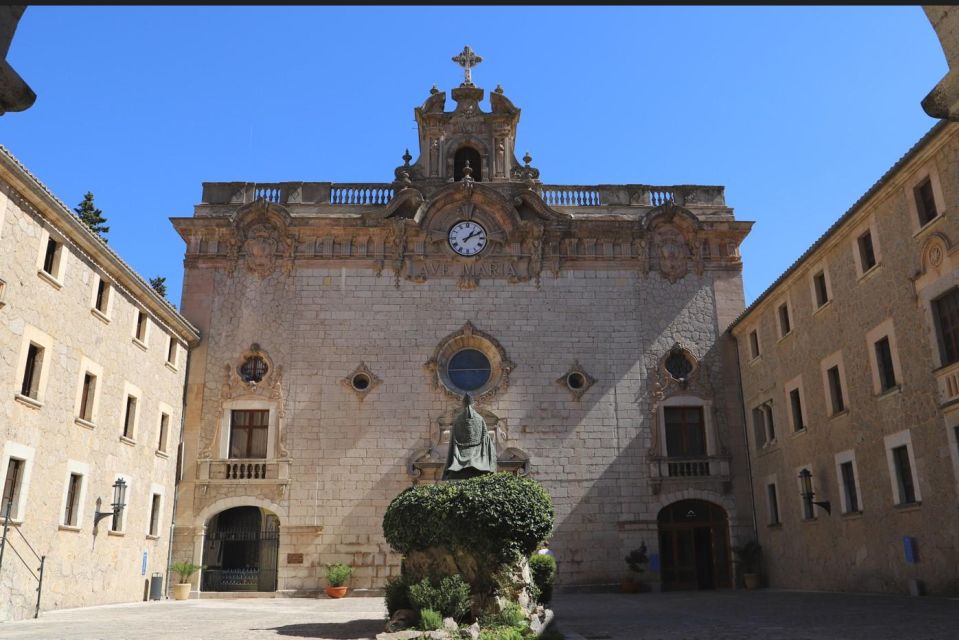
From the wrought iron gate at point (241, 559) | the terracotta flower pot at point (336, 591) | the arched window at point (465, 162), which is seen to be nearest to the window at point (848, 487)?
the terracotta flower pot at point (336, 591)

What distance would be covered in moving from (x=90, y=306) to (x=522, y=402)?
12.8 metres

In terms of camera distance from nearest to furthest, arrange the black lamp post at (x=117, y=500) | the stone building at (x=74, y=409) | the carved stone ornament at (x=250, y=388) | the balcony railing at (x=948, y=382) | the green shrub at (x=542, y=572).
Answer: the green shrub at (x=542, y=572)
the balcony railing at (x=948, y=382)
the stone building at (x=74, y=409)
the black lamp post at (x=117, y=500)
the carved stone ornament at (x=250, y=388)

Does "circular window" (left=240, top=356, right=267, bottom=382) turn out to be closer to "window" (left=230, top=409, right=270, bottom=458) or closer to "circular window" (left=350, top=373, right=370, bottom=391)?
"window" (left=230, top=409, right=270, bottom=458)

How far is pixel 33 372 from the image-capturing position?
16.9 m

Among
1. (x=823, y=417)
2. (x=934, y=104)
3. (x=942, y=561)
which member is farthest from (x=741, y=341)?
(x=934, y=104)

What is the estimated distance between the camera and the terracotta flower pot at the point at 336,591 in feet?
75.1

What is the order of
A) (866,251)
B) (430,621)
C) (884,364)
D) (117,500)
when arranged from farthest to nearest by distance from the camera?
1. (117,500)
2. (866,251)
3. (884,364)
4. (430,621)

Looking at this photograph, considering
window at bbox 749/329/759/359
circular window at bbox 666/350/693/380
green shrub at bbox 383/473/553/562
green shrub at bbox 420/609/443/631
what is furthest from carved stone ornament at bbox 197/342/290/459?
window at bbox 749/329/759/359

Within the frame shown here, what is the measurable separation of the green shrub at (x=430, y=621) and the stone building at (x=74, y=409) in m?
9.25

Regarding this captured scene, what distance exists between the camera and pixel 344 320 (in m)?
26.0

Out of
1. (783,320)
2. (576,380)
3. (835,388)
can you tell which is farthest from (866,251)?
(576,380)

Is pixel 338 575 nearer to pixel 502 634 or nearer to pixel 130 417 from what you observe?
pixel 130 417

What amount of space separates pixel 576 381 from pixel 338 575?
9.44 m

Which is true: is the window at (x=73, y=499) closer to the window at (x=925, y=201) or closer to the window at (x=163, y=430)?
the window at (x=163, y=430)
